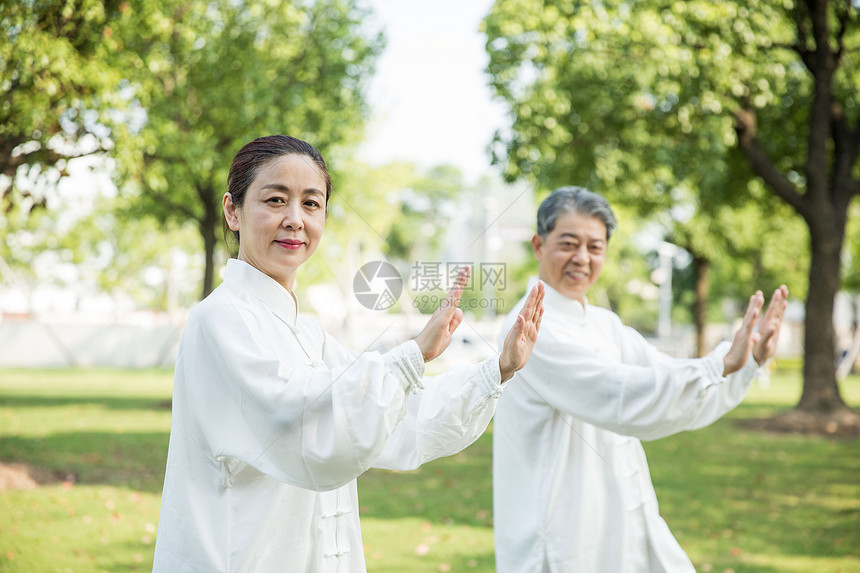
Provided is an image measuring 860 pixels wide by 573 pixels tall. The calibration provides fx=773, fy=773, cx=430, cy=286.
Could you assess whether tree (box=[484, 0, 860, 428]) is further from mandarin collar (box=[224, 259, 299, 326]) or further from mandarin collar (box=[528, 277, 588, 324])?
mandarin collar (box=[224, 259, 299, 326])

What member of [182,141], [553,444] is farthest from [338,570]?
[182,141]

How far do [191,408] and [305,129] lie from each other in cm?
1091

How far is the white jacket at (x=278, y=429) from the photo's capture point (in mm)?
1783

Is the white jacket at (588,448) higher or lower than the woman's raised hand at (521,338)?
lower

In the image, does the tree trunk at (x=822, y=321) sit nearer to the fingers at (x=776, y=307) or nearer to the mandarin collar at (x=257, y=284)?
the fingers at (x=776, y=307)

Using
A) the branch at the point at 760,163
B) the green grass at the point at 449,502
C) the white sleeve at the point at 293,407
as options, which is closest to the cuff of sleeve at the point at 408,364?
the white sleeve at the point at 293,407

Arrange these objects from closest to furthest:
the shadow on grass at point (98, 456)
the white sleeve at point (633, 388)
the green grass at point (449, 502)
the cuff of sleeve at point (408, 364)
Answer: the cuff of sleeve at point (408, 364) < the white sleeve at point (633, 388) < the green grass at point (449, 502) < the shadow on grass at point (98, 456)

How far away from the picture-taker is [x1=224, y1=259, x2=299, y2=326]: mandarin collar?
2164mm

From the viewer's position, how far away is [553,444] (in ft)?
9.77

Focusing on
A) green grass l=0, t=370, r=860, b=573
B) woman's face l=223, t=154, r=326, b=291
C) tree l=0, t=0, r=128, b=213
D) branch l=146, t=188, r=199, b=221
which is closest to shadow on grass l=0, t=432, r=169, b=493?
green grass l=0, t=370, r=860, b=573

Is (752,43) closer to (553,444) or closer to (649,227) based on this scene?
(553,444)

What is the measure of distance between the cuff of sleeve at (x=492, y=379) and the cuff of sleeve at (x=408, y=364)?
0.28m

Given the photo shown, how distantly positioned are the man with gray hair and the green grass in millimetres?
2982

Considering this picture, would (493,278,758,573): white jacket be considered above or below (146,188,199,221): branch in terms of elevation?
below
